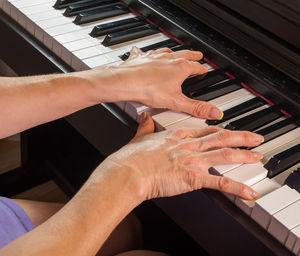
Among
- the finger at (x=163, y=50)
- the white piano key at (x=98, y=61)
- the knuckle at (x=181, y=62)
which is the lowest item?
the white piano key at (x=98, y=61)

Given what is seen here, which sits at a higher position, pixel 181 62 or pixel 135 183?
pixel 181 62

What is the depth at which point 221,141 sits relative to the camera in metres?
1.18

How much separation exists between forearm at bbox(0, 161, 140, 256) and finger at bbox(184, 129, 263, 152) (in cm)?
18

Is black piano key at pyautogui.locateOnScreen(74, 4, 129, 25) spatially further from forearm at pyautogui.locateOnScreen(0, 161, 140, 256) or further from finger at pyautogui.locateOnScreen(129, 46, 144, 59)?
forearm at pyautogui.locateOnScreen(0, 161, 140, 256)

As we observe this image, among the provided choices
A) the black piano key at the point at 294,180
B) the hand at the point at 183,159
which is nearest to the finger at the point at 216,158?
the hand at the point at 183,159

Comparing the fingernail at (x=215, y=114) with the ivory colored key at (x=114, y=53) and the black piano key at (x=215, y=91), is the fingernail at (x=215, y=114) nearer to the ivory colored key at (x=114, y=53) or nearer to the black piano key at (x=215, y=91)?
the black piano key at (x=215, y=91)

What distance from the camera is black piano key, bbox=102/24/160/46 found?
155cm

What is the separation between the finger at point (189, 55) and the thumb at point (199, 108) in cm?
15

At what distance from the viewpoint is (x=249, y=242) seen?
113cm

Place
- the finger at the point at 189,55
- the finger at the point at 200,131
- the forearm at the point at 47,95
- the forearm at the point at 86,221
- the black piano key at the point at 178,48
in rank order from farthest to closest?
the black piano key at the point at 178,48
the finger at the point at 189,55
the forearm at the point at 47,95
the finger at the point at 200,131
the forearm at the point at 86,221

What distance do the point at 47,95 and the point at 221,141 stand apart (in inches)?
18.0

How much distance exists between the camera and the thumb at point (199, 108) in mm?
1291

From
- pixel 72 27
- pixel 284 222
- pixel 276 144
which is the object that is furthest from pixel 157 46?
pixel 284 222

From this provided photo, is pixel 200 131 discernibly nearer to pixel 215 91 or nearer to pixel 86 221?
pixel 215 91
